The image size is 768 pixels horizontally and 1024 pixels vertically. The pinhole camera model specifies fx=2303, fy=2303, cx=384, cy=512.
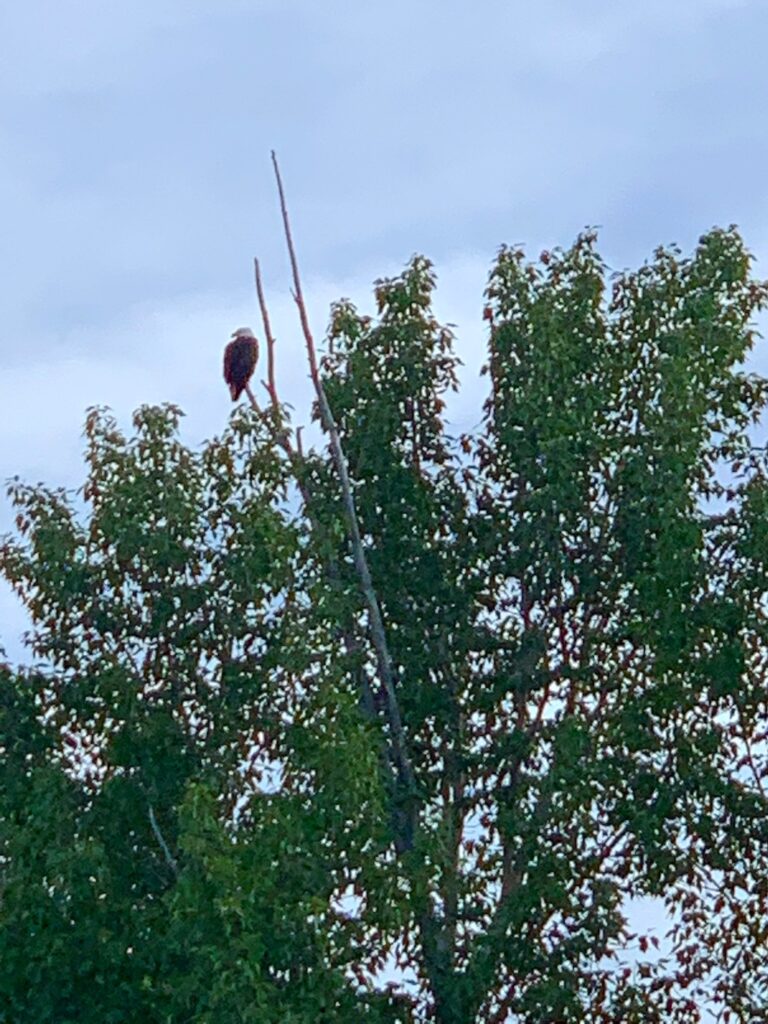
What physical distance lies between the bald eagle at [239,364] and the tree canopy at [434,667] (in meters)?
0.96

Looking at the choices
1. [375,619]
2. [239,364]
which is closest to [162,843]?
[375,619]

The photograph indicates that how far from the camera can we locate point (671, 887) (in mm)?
19969

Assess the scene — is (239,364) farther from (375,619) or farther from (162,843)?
(162,843)

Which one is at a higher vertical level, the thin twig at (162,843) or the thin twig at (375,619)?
the thin twig at (375,619)

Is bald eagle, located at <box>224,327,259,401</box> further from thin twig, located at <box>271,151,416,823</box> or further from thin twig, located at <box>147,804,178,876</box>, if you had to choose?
thin twig, located at <box>147,804,178,876</box>

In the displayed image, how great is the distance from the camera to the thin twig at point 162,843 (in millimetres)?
18273

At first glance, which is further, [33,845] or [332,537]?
[332,537]

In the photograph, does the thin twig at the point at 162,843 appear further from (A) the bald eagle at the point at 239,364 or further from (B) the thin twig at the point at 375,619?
(A) the bald eagle at the point at 239,364

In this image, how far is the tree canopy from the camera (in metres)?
18.4

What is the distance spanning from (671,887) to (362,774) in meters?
3.55

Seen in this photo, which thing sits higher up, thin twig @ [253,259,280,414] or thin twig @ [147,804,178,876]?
thin twig @ [253,259,280,414]

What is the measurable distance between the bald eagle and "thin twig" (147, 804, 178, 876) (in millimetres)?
4408

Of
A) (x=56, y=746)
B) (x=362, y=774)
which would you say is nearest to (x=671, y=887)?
(x=362, y=774)

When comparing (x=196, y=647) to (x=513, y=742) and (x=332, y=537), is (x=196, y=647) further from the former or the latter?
(x=513, y=742)
